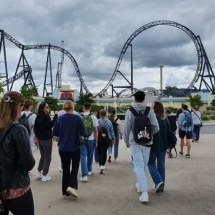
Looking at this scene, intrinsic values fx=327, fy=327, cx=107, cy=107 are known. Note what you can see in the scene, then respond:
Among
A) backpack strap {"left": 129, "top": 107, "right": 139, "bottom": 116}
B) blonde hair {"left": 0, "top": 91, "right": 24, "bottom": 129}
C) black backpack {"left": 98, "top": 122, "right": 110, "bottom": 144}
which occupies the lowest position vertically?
black backpack {"left": 98, "top": 122, "right": 110, "bottom": 144}

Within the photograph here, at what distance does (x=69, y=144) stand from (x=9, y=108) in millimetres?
2639

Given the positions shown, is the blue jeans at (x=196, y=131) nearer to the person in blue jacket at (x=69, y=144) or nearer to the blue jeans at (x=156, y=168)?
the blue jeans at (x=156, y=168)

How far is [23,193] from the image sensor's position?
8.03 ft

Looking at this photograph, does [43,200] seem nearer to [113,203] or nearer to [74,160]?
[74,160]

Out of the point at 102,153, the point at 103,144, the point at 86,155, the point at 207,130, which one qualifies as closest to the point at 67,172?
the point at 86,155

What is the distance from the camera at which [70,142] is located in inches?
197

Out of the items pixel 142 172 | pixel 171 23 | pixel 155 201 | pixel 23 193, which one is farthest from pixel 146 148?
pixel 171 23

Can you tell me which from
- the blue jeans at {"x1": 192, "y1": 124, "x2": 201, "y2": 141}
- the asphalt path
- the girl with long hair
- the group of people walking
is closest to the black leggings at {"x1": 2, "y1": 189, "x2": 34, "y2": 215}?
the group of people walking

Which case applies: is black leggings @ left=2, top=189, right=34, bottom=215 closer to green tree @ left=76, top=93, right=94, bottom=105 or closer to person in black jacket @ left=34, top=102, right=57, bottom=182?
person in black jacket @ left=34, top=102, right=57, bottom=182

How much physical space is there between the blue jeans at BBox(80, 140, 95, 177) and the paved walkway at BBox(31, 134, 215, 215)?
229 mm

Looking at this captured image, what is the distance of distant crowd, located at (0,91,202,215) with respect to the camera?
2.38 meters

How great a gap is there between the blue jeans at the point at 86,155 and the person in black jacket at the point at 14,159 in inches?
143

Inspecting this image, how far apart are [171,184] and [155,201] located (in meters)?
1.16

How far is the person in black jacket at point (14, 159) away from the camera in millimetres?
2361
